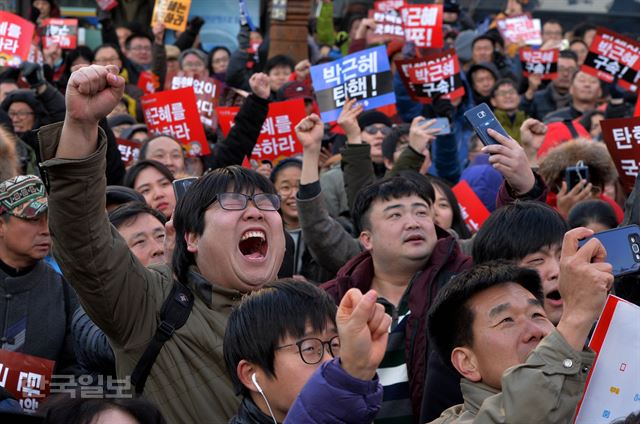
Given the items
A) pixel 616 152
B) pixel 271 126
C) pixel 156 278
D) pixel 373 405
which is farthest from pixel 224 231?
pixel 271 126

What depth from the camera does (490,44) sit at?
1262cm

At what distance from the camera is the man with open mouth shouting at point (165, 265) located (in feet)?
10.5

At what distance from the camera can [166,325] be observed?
3.58 meters

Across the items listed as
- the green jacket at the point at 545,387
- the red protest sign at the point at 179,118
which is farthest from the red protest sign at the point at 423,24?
the green jacket at the point at 545,387

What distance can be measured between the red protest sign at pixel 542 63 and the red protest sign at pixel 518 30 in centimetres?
200

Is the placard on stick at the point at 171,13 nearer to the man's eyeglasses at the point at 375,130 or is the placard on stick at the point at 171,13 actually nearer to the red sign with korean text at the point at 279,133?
the red sign with korean text at the point at 279,133

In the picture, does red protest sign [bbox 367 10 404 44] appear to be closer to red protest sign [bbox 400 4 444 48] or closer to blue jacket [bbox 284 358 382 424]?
red protest sign [bbox 400 4 444 48]

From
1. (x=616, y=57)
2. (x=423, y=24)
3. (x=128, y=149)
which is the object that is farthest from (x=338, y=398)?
(x=423, y=24)

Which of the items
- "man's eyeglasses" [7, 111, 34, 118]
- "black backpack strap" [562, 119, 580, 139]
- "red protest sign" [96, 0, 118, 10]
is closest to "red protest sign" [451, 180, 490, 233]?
"black backpack strap" [562, 119, 580, 139]

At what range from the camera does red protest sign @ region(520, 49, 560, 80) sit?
12266mm

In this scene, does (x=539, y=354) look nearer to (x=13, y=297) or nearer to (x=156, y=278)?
(x=156, y=278)

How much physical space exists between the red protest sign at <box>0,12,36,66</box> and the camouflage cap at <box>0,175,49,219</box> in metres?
4.14

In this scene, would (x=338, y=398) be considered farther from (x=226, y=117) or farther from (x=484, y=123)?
(x=226, y=117)

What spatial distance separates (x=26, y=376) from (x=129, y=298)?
41.4 inches
